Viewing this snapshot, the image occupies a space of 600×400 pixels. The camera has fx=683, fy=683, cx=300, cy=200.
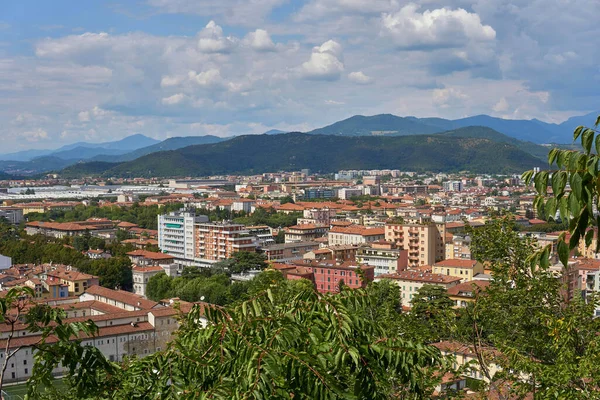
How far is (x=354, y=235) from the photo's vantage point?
1465 inches

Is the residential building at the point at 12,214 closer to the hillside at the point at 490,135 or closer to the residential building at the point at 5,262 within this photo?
the residential building at the point at 5,262

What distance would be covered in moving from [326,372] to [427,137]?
152m

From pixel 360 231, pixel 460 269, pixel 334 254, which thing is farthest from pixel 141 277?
pixel 360 231

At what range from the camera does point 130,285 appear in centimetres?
2925

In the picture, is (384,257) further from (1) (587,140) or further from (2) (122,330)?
(1) (587,140)

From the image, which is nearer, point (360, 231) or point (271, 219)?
point (360, 231)

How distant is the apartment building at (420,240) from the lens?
32531 mm

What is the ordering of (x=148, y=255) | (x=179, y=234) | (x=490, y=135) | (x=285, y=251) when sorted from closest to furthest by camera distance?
(x=148, y=255) → (x=285, y=251) → (x=179, y=234) → (x=490, y=135)

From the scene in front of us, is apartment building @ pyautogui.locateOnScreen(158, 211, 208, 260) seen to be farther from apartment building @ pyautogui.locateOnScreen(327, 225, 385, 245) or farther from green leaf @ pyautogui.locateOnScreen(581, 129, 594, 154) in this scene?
green leaf @ pyautogui.locateOnScreen(581, 129, 594, 154)

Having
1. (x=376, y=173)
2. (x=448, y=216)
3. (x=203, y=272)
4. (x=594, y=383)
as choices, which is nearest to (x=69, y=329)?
(x=594, y=383)

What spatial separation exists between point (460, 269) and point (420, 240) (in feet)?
21.2

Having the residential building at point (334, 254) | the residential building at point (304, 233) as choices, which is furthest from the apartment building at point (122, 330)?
the residential building at point (304, 233)

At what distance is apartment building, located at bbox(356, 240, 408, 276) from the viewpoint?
97.9ft

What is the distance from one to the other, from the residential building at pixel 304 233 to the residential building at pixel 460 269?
14661 mm
